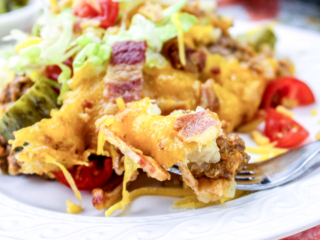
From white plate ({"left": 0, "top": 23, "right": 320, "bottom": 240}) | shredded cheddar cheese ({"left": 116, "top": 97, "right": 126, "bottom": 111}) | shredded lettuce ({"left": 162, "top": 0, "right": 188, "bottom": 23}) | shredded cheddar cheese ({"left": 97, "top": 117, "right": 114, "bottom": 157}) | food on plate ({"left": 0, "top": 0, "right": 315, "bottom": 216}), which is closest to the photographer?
white plate ({"left": 0, "top": 23, "right": 320, "bottom": 240})

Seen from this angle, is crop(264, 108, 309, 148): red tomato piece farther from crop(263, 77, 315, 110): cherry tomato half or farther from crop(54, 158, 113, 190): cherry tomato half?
crop(54, 158, 113, 190): cherry tomato half

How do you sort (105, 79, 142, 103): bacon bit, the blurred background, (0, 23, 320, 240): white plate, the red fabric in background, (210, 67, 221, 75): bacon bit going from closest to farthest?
1. (0, 23, 320, 240): white plate
2. (105, 79, 142, 103): bacon bit
3. (210, 67, 221, 75): bacon bit
4. the blurred background
5. the red fabric in background

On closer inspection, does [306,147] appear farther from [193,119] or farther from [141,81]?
[141,81]

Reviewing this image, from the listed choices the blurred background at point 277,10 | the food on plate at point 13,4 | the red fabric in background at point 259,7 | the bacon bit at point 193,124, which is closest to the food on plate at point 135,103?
the bacon bit at point 193,124

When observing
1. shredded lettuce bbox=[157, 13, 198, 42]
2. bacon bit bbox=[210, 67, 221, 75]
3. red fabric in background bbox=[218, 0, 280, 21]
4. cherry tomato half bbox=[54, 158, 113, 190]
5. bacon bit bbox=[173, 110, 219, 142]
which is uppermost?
shredded lettuce bbox=[157, 13, 198, 42]

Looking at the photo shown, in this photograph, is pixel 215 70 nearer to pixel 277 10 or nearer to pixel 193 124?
pixel 193 124

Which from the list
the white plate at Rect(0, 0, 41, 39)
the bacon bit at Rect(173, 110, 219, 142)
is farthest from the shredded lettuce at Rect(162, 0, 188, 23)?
the white plate at Rect(0, 0, 41, 39)

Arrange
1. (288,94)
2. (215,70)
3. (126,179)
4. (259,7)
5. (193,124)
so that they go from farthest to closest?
(259,7)
(288,94)
(215,70)
(126,179)
(193,124)

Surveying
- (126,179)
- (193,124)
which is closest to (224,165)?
(193,124)
